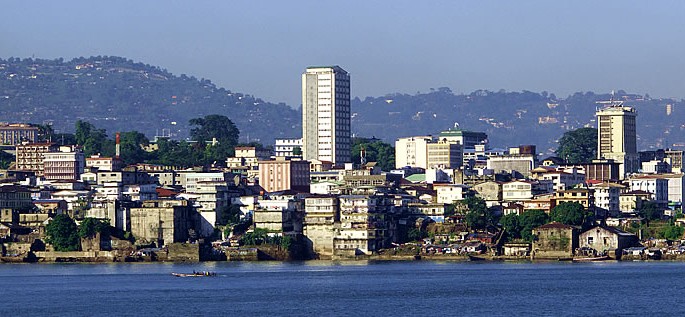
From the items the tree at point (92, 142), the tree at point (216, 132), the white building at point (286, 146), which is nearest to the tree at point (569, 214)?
the tree at point (92, 142)

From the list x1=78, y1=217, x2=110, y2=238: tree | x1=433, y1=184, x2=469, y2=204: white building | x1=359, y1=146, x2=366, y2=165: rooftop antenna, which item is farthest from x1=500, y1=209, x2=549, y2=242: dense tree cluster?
x1=359, y1=146, x2=366, y2=165: rooftop antenna

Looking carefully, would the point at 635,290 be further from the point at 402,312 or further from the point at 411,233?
the point at 411,233

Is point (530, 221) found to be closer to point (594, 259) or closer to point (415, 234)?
point (594, 259)

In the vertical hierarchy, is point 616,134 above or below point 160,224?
above

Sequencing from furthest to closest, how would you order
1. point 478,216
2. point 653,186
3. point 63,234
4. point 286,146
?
point 286,146 < point 653,186 < point 478,216 < point 63,234

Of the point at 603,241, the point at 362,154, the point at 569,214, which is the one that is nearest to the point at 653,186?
the point at 569,214

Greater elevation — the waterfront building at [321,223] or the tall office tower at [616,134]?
the tall office tower at [616,134]

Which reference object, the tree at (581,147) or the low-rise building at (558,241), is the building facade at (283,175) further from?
the tree at (581,147)
